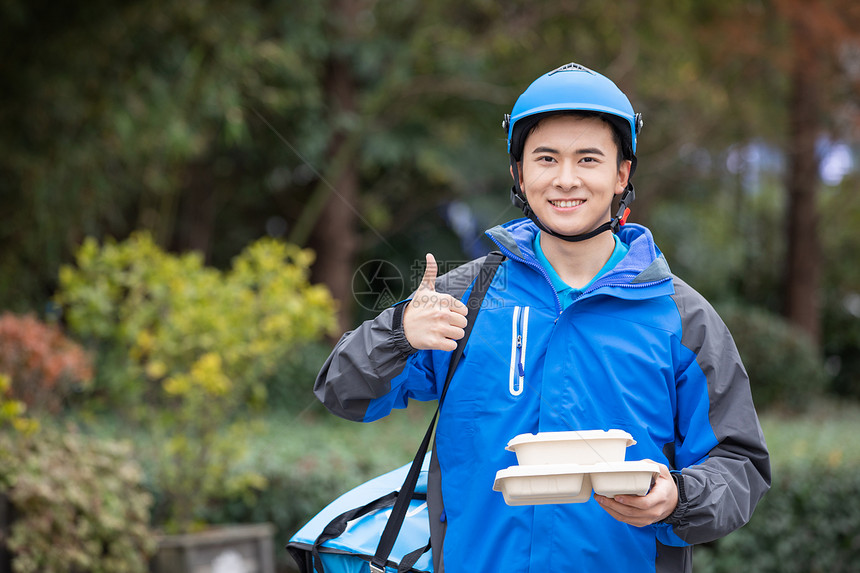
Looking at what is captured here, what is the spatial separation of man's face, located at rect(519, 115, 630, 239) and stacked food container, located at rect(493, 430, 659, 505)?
1.77 ft

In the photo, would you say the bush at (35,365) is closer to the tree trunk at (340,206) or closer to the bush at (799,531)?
the bush at (799,531)

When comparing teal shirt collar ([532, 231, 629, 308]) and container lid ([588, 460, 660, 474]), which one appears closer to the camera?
container lid ([588, 460, 660, 474])

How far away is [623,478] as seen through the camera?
1.51 meters

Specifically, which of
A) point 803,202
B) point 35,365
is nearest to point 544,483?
point 35,365

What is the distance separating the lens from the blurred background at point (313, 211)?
15.1 ft

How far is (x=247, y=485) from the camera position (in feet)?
15.1

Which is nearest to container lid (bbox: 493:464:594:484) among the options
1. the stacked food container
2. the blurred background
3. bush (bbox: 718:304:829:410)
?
the stacked food container

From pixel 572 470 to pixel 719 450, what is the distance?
15.1 inches

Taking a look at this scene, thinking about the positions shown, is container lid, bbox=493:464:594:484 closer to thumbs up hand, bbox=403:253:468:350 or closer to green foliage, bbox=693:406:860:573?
thumbs up hand, bbox=403:253:468:350

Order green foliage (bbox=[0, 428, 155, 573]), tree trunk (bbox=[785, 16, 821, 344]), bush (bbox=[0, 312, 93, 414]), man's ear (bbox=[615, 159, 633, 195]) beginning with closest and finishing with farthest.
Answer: man's ear (bbox=[615, 159, 633, 195]), green foliage (bbox=[0, 428, 155, 573]), bush (bbox=[0, 312, 93, 414]), tree trunk (bbox=[785, 16, 821, 344])

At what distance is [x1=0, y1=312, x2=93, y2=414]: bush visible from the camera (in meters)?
4.25

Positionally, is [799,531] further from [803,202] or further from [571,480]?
[803,202]

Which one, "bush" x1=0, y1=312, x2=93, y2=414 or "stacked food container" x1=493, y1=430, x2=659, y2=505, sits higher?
"bush" x1=0, y1=312, x2=93, y2=414

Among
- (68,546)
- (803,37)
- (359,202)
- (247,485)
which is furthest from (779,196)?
(68,546)
